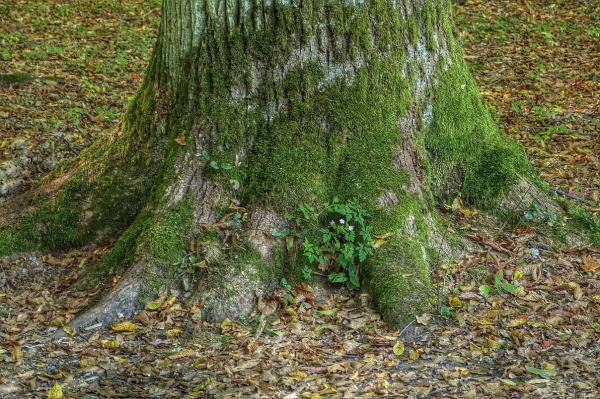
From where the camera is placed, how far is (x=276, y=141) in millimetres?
4793

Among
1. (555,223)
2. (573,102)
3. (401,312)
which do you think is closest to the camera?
(401,312)

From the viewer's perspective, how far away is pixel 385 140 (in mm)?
4879

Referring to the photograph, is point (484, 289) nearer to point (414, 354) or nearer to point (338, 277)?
point (414, 354)

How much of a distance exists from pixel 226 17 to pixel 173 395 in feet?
8.03

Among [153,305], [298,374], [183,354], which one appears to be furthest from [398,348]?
[153,305]

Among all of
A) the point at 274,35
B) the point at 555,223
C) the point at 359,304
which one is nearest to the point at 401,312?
the point at 359,304

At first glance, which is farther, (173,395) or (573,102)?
(573,102)

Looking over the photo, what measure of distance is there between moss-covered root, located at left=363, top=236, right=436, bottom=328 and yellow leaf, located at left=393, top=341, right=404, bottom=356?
17 centimetres

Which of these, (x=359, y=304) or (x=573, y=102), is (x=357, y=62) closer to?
(x=359, y=304)

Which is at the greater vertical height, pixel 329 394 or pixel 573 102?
pixel 573 102

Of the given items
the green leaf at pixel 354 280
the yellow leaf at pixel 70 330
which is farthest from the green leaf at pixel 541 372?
the yellow leaf at pixel 70 330

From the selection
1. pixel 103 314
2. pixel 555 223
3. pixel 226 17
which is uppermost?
pixel 226 17

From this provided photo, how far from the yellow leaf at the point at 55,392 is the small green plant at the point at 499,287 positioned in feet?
8.56

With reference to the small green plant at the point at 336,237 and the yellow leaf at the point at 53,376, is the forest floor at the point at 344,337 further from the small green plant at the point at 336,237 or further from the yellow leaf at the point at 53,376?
the small green plant at the point at 336,237
